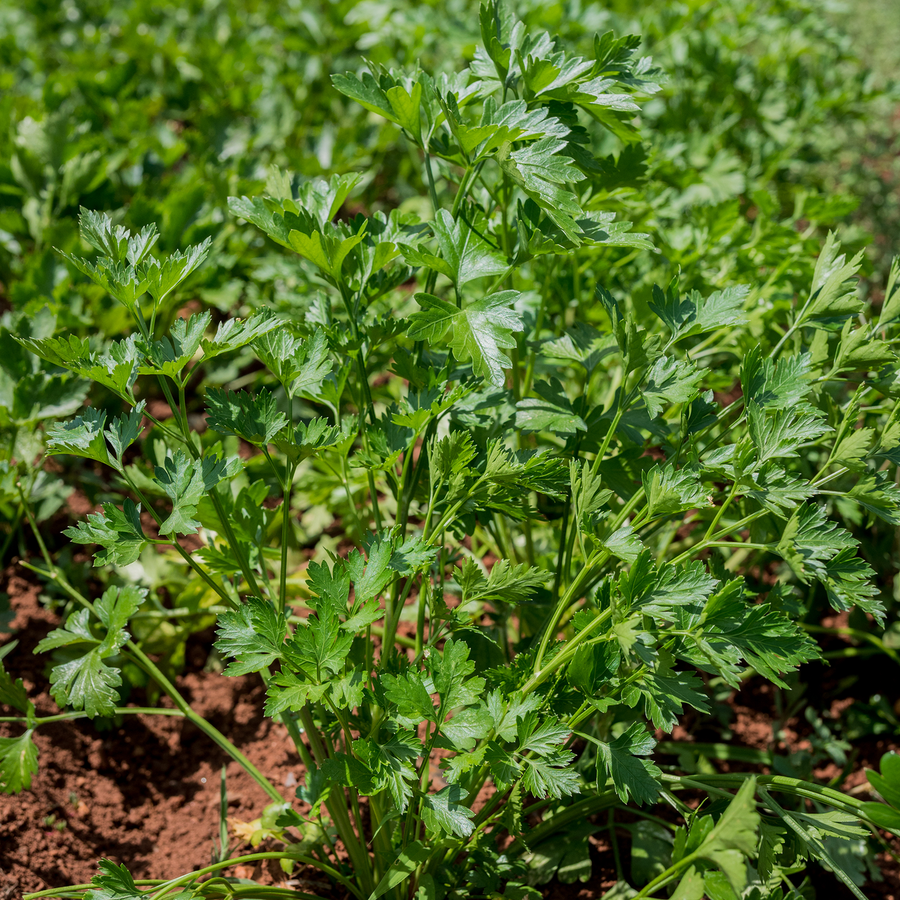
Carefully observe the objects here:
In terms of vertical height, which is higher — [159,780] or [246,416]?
[246,416]

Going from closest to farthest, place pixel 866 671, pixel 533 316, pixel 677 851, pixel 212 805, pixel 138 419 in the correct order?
1. pixel 677 851
2. pixel 138 419
3. pixel 533 316
4. pixel 212 805
5. pixel 866 671

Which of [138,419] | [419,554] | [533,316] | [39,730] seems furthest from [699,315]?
[39,730]

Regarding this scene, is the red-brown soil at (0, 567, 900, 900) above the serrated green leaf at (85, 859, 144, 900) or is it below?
below

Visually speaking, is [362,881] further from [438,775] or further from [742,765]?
[742,765]

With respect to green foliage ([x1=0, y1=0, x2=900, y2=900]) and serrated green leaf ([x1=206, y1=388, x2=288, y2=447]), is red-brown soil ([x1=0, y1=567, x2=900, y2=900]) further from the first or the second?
serrated green leaf ([x1=206, y1=388, x2=288, y2=447])

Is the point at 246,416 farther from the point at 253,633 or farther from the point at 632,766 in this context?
the point at 632,766

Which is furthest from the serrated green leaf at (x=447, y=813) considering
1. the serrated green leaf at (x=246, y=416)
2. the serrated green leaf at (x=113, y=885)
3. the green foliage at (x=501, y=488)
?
the serrated green leaf at (x=246, y=416)

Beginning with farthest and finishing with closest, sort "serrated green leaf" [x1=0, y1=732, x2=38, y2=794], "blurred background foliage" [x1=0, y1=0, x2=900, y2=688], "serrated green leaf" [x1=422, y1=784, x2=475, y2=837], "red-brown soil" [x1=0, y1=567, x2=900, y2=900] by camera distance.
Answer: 1. "blurred background foliage" [x1=0, y1=0, x2=900, y2=688]
2. "red-brown soil" [x1=0, y1=567, x2=900, y2=900]
3. "serrated green leaf" [x1=0, y1=732, x2=38, y2=794]
4. "serrated green leaf" [x1=422, y1=784, x2=475, y2=837]

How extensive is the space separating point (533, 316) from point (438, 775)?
0.90 meters

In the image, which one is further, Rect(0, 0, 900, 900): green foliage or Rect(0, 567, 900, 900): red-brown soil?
Rect(0, 567, 900, 900): red-brown soil

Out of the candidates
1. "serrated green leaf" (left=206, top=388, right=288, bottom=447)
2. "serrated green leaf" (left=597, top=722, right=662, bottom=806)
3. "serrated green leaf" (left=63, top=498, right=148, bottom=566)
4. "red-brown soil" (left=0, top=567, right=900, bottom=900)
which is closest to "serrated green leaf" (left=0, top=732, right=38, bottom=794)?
"red-brown soil" (left=0, top=567, right=900, bottom=900)

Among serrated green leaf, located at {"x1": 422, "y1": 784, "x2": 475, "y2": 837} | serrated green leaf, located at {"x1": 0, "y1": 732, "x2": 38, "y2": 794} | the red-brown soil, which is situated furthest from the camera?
the red-brown soil

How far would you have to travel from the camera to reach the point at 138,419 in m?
1.16

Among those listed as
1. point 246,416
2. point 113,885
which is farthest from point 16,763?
point 246,416
